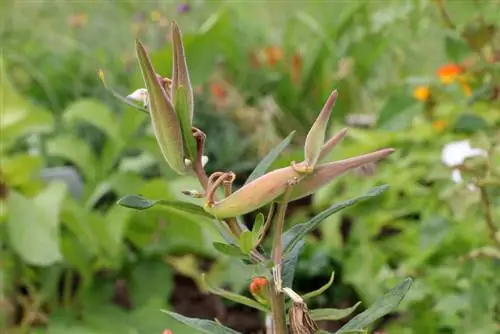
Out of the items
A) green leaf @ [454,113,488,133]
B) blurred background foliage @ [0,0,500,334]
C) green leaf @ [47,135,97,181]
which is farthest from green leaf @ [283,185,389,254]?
green leaf @ [47,135,97,181]

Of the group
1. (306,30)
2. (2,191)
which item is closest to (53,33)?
(306,30)

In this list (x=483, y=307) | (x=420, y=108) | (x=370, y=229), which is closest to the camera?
(x=483, y=307)

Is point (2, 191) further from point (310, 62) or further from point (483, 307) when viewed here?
point (310, 62)

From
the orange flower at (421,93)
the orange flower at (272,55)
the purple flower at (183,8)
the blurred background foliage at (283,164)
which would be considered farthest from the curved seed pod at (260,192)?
the orange flower at (272,55)

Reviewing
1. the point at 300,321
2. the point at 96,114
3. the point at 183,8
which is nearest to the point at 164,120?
the point at 300,321

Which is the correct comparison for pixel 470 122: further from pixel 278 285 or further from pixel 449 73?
pixel 278 285

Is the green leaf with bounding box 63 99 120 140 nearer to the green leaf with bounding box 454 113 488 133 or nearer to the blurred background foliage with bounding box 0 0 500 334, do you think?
the blurred background foliage with bounding box 0 0 500 334
